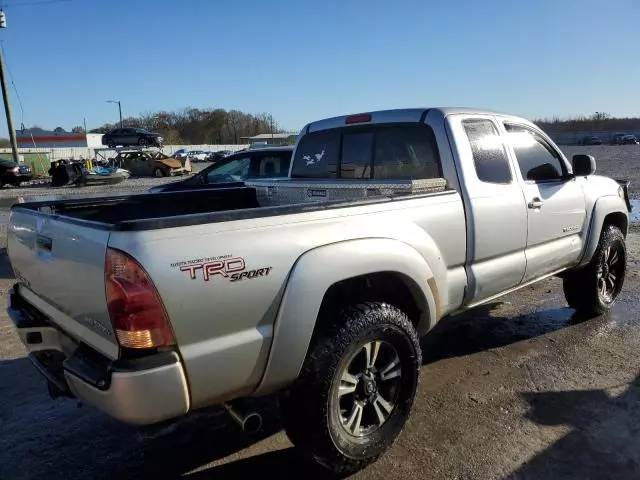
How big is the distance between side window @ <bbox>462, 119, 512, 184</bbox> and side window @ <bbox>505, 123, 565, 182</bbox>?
0.73 ft

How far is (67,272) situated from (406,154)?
99.8 inches

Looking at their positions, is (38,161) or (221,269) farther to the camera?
(38,161)

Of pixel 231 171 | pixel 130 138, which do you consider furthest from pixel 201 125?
pixel 231 171

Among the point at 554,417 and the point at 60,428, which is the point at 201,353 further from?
the point at 554,417

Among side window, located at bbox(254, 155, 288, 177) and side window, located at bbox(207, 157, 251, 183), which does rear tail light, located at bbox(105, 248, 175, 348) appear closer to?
side window, located at bbox(254, 155, 288, 177)

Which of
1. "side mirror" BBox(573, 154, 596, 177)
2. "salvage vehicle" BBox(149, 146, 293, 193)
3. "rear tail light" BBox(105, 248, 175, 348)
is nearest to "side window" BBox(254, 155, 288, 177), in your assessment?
"salvage vehicle" BBox(149, 146, 293, 193)

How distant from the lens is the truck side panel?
2.21m

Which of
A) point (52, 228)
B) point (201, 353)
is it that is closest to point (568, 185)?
point (201, 353)

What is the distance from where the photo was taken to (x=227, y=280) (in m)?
2.34

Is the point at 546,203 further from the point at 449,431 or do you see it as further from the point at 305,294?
the point at 305,294

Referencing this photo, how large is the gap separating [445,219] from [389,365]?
98 centimetres

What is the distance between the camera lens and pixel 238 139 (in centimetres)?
11256

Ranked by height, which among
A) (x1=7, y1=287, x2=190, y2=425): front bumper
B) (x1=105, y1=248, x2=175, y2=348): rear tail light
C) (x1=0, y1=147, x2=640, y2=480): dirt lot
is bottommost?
(x1=0, y1=147, x2=640, y2=480): dirt lot

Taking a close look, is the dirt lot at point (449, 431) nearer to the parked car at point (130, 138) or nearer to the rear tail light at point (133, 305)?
the rear tail light at point (133, 305)
